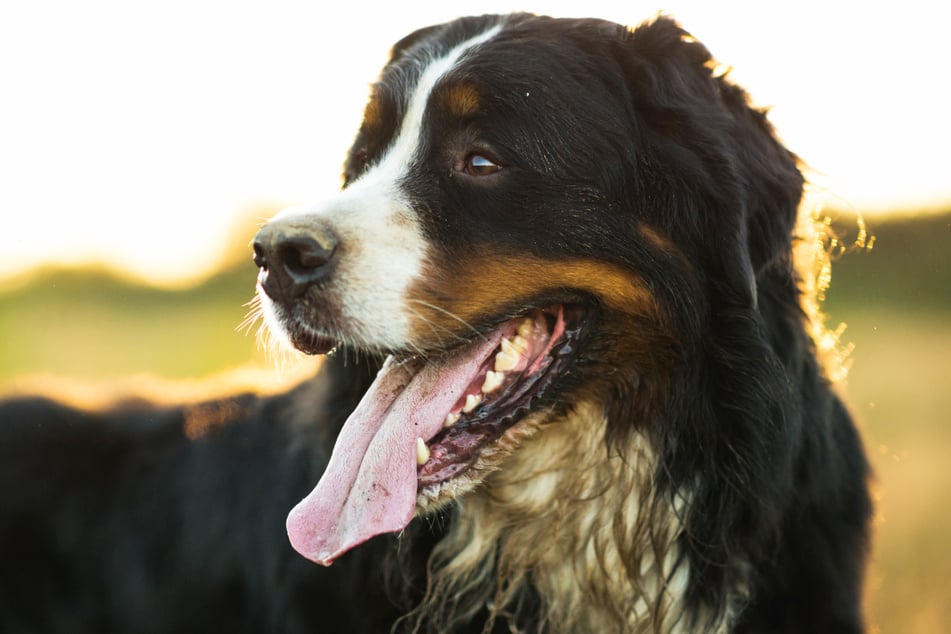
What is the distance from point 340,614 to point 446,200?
1.13 meters

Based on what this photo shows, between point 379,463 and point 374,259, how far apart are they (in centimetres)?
46

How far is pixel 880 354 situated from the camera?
661 cm

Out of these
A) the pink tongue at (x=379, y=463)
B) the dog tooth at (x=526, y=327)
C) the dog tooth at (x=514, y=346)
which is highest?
the dog tooth at (x=526, y=327)

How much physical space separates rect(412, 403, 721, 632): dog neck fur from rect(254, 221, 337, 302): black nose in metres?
0.67

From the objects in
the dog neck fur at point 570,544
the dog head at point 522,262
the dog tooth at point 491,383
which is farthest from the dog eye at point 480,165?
the dog neck fur at point 570,544

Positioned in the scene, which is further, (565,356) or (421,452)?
(565,356)

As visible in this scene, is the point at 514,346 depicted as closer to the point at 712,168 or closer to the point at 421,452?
the point at 421,452

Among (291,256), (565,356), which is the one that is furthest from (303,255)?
(565,356)

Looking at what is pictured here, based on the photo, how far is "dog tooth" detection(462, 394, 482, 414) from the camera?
2.46 meters

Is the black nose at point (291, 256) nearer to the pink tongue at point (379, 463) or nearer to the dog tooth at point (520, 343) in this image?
the pink tongue at point (379, 463)

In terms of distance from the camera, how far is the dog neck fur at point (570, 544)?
2.62 meters

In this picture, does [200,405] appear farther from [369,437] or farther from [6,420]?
[369,437]

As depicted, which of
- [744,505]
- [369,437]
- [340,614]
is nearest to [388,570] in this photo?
[340,614]

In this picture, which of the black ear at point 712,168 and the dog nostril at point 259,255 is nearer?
the dog nostril at point 259,255
